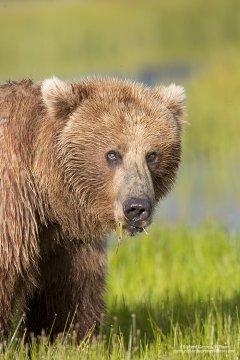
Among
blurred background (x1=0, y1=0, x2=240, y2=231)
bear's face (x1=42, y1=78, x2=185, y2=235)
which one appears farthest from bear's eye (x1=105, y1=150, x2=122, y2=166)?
blurred background (x1=0, y1=0, x2=240, y2=231)

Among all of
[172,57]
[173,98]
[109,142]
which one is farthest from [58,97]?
[172,57]

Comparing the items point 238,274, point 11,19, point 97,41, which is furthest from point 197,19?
point 238,274

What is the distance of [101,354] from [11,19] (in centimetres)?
2723

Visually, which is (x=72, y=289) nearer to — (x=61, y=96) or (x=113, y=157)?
(x=113, y=157)

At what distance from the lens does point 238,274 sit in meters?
9.40

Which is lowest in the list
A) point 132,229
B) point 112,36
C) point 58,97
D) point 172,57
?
point 132,229

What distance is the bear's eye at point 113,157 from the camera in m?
6.45

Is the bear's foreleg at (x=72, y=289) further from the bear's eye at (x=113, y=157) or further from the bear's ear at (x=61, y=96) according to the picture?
Result: the bear's ear at (x=61, y=96)

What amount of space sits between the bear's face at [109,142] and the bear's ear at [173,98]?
137 millimetres

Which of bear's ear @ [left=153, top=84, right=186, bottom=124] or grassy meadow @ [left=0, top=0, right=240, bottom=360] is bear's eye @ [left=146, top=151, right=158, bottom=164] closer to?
bear's ear @ [left=153, top=84, right=186, bottom=124]

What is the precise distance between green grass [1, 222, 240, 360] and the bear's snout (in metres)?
0.73

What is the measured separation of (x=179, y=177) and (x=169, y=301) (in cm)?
635

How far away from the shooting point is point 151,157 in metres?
6.53

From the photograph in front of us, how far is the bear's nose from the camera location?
6121 mm
